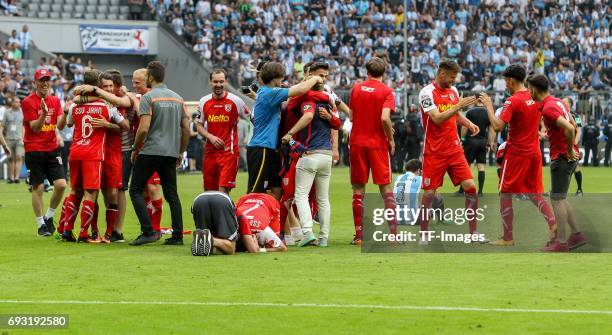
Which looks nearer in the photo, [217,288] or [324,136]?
[217,288]

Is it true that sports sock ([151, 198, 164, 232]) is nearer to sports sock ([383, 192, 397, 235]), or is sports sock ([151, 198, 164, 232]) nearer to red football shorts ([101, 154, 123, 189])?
red football shorts ([101, 154, 123, 189])

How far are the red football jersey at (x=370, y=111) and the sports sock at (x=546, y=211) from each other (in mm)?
1895

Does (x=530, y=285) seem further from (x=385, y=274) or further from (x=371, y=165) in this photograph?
(x=371, y=165)

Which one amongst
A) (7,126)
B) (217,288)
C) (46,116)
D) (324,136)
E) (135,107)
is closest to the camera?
(217,288)

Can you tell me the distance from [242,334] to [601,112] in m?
38.4

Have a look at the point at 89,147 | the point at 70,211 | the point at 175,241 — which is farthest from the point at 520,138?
the point at 70,211

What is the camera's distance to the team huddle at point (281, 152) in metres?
13.7

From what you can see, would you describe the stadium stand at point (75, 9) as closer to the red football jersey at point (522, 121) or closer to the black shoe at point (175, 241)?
the black shoe at point (175, 241)

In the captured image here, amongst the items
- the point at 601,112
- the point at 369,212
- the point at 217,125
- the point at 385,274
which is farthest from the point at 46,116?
the point at 601,112

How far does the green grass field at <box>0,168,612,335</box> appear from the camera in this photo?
8.92 meters

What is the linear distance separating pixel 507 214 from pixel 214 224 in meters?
3.13

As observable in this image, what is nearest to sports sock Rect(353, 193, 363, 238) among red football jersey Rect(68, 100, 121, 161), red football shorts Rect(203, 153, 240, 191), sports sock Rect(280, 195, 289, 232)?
sports sock Rect(280, 195, 289, 232)

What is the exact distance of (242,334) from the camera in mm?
8555

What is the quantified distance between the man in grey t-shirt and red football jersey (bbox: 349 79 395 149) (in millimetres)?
2153
